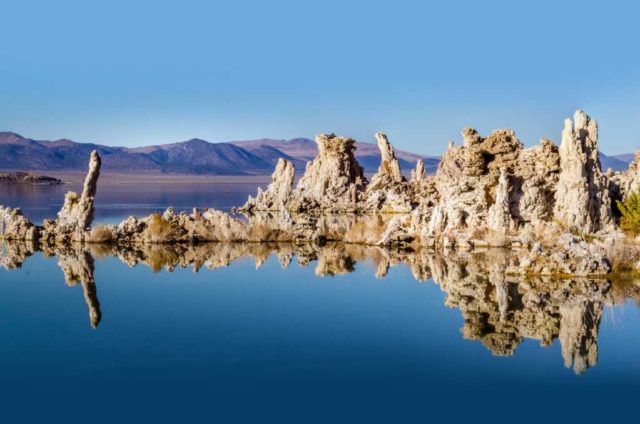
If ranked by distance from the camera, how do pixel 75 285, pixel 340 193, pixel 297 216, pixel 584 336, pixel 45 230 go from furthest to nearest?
1. pixel 340 193
2. pixel 297 216
3. pixel 45 230
4. pixel 75 285
5. pixel 584 336

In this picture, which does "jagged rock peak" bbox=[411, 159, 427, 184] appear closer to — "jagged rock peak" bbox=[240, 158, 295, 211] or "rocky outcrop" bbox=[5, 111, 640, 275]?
"jagged rock peak" bbox=[240, 158, 295, 211]

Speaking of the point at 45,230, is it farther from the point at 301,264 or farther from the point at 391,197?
the point at 391,197

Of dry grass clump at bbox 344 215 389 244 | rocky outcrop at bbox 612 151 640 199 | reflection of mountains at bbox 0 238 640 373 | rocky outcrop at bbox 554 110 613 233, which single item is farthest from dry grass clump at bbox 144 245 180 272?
rocky outcrop at bbox 612 151 640 199

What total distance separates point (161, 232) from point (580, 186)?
514 inches

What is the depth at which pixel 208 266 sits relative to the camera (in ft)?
79.6

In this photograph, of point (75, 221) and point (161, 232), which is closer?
point (161, 232)

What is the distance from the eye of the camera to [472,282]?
20984mm

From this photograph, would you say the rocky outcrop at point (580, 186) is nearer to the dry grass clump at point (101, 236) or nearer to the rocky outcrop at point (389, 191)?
the dry grass clump at point (101, 236)

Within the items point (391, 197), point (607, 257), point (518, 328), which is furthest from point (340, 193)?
point (518, 328)

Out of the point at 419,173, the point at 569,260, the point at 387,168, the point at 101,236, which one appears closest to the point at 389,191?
the point at 387,168

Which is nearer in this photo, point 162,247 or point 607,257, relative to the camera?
point 607,257

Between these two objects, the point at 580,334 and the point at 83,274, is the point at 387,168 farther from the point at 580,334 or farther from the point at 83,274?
the point at 580,334

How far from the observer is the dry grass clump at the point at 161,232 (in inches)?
1148

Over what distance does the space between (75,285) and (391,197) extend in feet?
98.8
